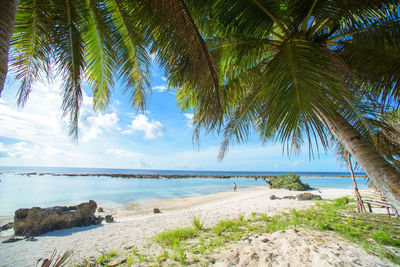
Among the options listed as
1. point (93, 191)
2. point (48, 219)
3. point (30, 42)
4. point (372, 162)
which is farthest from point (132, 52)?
point (93, 191)

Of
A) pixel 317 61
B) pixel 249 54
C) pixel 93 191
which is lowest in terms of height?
pixel 93 191

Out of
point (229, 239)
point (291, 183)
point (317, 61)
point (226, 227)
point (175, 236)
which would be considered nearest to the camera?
point (317, 61)

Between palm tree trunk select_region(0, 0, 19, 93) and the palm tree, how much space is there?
1870mm

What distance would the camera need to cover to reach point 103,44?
337 centimetres

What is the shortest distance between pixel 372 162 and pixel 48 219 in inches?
366

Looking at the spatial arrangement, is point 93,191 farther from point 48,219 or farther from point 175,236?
point 175,236

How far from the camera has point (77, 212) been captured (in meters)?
7.28

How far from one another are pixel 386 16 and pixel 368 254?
367 cm

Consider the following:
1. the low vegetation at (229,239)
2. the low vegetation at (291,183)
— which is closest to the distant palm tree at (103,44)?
the low vegetation at (229,239)

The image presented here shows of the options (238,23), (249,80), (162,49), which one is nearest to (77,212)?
(162,49)

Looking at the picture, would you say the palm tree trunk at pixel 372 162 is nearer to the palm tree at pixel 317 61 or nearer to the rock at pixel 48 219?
the palm tree at pixel 317 61

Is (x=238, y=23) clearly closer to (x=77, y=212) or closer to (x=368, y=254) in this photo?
(x=368, y=254)

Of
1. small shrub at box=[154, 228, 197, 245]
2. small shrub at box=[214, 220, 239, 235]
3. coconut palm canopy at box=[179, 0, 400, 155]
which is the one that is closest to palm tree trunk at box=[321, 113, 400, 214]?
coconut palm canopy at box=[179, 0, 400, 155]

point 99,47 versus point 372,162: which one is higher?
point 99,47
